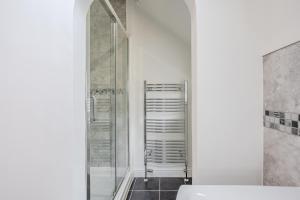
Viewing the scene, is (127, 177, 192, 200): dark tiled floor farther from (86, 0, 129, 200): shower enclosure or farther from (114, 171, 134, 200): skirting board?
(86, 0, 129, 200): shower enclosure

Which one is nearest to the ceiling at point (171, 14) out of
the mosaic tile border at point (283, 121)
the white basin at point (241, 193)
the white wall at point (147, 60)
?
the white wall at point (147, 60)

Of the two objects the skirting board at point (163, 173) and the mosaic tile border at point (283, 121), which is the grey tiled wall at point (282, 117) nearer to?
the mosaic tile border at point (283, 121)

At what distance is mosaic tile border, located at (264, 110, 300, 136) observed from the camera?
3.04 ft

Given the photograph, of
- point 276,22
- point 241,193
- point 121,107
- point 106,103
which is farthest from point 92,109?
point 276,22

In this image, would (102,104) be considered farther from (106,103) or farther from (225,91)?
(225,91)

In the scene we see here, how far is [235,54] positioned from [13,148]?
4.45ft

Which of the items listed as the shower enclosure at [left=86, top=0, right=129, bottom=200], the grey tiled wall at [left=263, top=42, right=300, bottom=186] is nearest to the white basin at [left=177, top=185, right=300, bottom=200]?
the grey tiled wall at [left=263, top=42, right=300, bottom=186]

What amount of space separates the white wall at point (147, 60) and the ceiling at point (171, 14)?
8 cm

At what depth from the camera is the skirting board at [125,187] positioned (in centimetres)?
215

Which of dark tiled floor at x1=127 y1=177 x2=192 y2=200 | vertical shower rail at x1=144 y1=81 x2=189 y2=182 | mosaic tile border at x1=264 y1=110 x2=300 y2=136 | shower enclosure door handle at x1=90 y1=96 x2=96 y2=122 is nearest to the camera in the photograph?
mosaic tile border at x1=264 y1=110 x2=300 y2=136

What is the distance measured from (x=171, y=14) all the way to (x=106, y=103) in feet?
4.28

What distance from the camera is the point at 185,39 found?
9.16 feet

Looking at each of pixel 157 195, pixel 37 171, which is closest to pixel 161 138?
pixel 157 195

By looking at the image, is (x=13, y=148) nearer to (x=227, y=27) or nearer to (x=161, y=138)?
(x=227, y=27)
